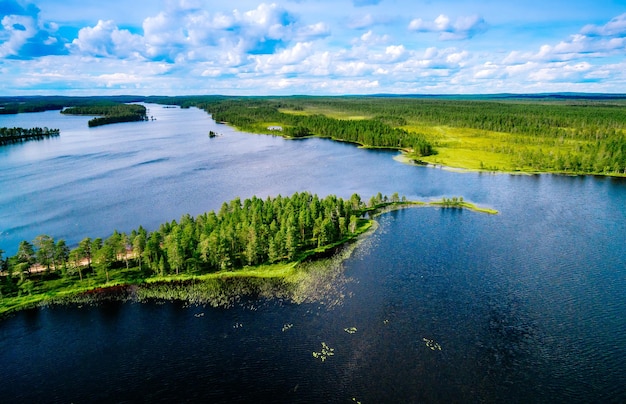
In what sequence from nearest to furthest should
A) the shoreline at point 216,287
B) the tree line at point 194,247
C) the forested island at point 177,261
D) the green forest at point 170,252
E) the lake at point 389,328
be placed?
the lake at point 389,328
the shoreline at point 216,287
the forested island at point 177,261
the green forest at point 170,252
the tree line at point 194,247

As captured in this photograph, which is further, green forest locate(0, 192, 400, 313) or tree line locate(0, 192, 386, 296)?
tree line locate(0, 192, 386, 296)

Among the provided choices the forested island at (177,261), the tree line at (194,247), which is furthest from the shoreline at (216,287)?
the tree line at (194,247)

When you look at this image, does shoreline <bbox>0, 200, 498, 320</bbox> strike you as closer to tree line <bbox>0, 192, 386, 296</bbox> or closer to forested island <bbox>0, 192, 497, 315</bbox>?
forested island <bbox>0, 192, 497, 315</bbox>

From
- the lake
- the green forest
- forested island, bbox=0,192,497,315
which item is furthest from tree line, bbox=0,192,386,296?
the lake

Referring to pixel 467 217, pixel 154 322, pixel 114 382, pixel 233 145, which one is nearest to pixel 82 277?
pixel 154 322

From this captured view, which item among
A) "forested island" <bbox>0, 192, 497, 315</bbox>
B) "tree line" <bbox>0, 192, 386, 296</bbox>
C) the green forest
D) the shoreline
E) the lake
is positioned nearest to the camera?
the lake

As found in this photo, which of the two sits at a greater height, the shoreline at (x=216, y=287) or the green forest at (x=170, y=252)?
the green forest at (x=170, y=252)

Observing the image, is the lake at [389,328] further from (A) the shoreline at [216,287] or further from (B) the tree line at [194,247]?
(B) the tree line at [194,247]

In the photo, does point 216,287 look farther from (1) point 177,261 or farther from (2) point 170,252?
(2) point 170,252
